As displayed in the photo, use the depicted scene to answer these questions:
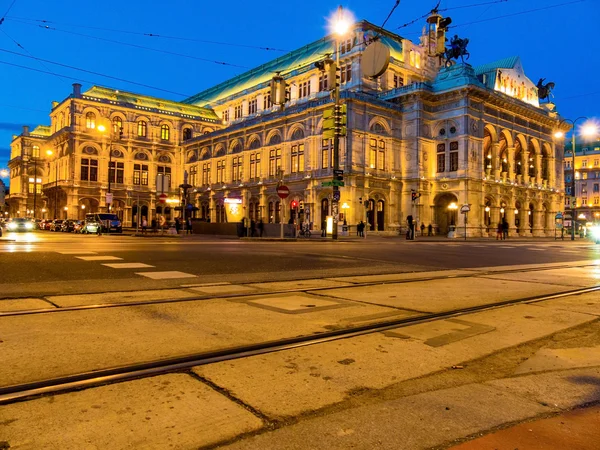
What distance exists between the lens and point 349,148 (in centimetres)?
4822

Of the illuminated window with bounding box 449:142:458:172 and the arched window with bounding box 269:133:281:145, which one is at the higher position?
the arched window with bounding box 269:133:281:145

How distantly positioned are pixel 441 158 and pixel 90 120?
5134 centimetres

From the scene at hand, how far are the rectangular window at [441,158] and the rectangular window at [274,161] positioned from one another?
19.0 m

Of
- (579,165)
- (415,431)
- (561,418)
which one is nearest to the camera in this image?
A: (415,431)

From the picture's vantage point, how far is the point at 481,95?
51.7 meters

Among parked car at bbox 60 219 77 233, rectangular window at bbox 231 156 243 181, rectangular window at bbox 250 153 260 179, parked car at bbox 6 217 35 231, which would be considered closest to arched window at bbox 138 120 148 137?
rectangular window at bbox 231 156 243 181

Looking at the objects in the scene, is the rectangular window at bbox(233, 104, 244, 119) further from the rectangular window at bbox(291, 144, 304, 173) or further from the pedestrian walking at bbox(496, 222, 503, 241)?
the pedestrian walking at bbox(496, 222, 503, 241)

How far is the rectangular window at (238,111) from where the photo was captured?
7512cm

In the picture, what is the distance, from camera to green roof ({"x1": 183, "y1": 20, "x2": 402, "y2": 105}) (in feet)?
185

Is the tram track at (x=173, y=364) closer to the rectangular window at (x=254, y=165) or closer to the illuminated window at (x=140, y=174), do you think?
the rectangular window at (x=254, y=165)

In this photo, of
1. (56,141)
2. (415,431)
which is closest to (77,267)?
(415,431)

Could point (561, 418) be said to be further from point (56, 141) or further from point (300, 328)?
point (56, 141)

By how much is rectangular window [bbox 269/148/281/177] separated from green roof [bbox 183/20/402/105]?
419 inches

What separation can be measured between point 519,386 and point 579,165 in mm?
123716
